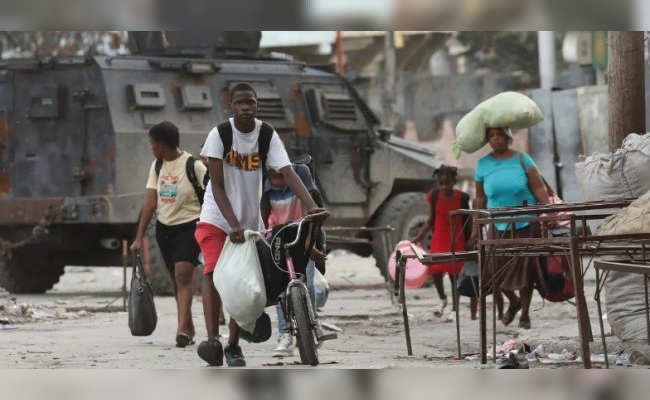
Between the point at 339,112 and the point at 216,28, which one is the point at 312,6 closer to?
the point at 216,28

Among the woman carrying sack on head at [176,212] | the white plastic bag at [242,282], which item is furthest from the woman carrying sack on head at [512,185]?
the white plastic bag at [242,282]

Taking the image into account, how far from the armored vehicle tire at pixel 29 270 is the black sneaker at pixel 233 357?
9774mm

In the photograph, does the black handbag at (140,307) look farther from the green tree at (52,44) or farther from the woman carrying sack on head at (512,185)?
the green tree at (52,44)

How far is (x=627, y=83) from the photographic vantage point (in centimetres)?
1036

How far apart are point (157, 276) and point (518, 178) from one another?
7.26m

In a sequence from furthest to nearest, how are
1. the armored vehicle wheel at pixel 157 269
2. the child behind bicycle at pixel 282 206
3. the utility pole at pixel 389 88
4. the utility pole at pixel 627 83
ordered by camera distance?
the utility pole at pixel 389 88 < the armored vehicle wheel at pixel 157 269 < the child behind bicycle at pixel 282 206 < the utility pole at pixel 627 83

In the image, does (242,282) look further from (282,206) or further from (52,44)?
(52,44)

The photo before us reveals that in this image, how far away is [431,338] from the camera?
Answer: 40.0ft

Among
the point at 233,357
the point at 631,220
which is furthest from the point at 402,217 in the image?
the point at 631,220

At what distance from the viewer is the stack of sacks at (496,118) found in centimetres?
1098

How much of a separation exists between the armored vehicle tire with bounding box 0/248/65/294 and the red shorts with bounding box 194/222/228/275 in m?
9.79

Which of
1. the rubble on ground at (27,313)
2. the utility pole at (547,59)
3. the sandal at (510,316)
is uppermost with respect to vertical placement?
the utility pole at (547,59)

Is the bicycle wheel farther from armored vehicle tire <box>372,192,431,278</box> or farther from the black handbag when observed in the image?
armored vehicle tire <box>372,192,431,278</box>

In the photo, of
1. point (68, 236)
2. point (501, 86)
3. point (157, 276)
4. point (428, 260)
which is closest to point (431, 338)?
point (428, 260)
